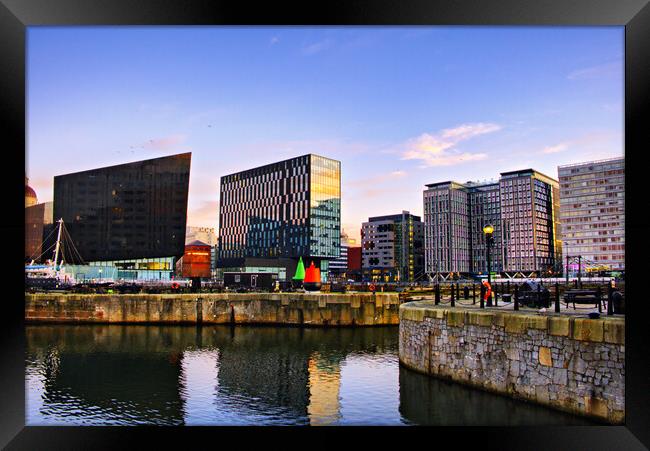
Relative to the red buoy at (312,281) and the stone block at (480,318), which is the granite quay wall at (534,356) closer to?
the stone block at (480,318)

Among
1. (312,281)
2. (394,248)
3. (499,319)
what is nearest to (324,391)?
(499,319)

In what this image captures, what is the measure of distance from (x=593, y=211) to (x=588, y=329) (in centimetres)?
15298

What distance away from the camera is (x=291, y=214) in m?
116

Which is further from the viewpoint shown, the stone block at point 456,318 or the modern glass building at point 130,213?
the modern glass building at point 130,213

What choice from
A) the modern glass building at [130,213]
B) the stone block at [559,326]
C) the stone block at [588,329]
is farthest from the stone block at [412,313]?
the modern glass building at [130,213]

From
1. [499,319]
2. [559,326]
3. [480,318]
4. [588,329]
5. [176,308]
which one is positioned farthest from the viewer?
[176,308]

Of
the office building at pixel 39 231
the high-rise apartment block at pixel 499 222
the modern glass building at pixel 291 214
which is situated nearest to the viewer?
the office building at pixel 39 231

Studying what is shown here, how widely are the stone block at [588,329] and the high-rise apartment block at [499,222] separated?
149 m

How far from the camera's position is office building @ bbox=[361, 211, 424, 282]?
18662cm

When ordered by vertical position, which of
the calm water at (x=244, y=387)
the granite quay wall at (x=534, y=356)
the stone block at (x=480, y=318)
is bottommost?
the calm water at (x=244, y=387)

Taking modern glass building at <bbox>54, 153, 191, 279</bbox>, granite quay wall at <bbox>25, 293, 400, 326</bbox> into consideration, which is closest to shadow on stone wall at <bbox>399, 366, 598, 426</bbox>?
granite quay wall at <bbox>25, 293, 400, 326</bbox>

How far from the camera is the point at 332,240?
116 m

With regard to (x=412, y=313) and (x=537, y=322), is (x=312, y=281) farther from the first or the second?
(x=537, y=322)

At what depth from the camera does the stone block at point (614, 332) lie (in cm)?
1178
